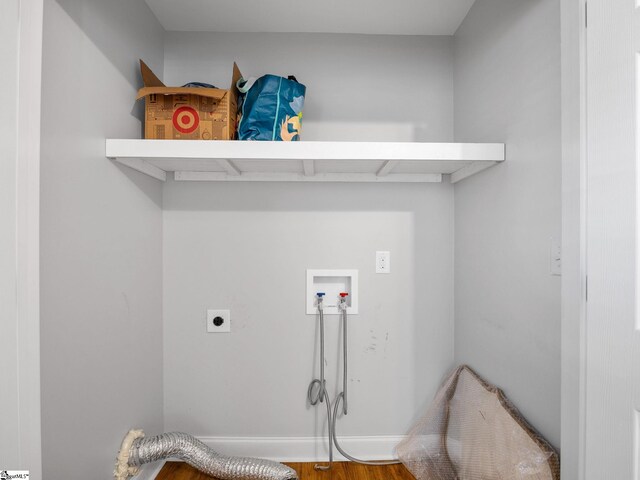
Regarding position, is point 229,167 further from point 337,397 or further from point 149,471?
point 149,471

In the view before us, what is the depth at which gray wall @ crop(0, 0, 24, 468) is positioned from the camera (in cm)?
93

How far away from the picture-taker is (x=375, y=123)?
207cm

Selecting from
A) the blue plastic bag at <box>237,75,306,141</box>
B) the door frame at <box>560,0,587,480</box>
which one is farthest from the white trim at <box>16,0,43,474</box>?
the door frame at <box>560,0,587,480</box>

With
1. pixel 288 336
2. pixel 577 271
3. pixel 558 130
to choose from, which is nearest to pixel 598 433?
pixel 577 271

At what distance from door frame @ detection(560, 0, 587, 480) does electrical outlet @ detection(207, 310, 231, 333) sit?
150cm

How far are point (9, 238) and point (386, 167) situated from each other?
1373mm

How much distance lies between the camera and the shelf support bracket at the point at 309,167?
1673 mm

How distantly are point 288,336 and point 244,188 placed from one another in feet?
2.66

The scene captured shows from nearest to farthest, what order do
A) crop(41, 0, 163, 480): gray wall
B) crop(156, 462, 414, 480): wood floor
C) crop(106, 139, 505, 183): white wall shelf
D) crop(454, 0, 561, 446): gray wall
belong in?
crop(41, 0, 163, 480): gray wall < crop(454, 0, 561, 446): gray wall < crop(106, 139, 505, 183): white wall shelf < crop(156, 462, 414, 480): wood floor

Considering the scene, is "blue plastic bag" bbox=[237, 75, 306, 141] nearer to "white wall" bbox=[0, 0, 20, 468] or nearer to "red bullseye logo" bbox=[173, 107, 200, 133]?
"red bullseye logo" bbox=[173, 107, 200, 133]

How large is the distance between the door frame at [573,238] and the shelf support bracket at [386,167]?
66 centimetres

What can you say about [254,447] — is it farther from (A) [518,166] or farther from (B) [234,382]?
(A) [518,166]

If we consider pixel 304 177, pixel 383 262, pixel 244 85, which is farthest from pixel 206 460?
pixel 244 85

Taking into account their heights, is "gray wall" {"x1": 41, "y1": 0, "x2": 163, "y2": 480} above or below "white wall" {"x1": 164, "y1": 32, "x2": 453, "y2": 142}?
below
